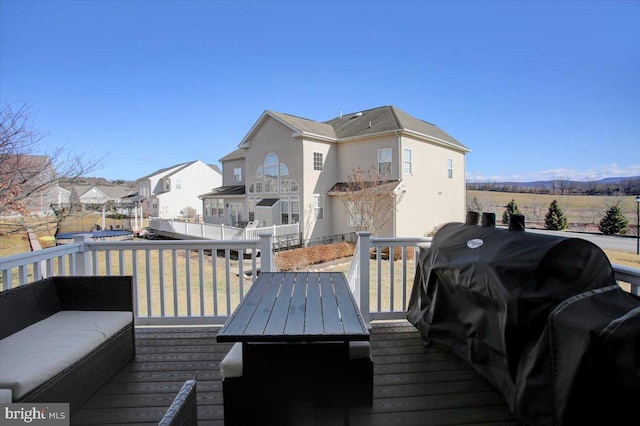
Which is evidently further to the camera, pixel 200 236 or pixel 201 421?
pixel 200 236

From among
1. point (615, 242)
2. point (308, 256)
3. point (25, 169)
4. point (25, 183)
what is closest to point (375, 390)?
point (25, 169)

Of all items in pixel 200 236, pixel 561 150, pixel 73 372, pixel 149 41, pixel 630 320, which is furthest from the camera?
pixel 561 150

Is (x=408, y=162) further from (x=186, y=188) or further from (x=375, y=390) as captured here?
(x=186, y=188)

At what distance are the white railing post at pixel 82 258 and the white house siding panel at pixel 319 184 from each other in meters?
12.3

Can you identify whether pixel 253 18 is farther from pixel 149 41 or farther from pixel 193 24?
pixel 149 41

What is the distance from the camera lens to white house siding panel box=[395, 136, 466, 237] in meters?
15.0

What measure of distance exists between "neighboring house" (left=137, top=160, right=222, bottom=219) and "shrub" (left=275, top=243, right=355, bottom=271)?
2060cm

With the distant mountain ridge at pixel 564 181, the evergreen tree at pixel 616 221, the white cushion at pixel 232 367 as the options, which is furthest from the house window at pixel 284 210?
the evergreen tree at pixel 616 221

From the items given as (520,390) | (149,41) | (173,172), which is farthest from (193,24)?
(173,172)

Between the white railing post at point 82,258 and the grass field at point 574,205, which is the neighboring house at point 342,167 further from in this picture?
the white railing post at point 82,258

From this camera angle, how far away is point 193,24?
916 centimetres

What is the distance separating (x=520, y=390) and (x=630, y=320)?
656 millimetres

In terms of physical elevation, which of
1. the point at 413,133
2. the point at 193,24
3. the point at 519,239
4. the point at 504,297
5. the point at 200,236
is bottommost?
the point at 200,236

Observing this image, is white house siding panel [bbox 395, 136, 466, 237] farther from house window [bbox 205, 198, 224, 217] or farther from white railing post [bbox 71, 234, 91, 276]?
white railing post [bbox 71, 234, 91, 276]
